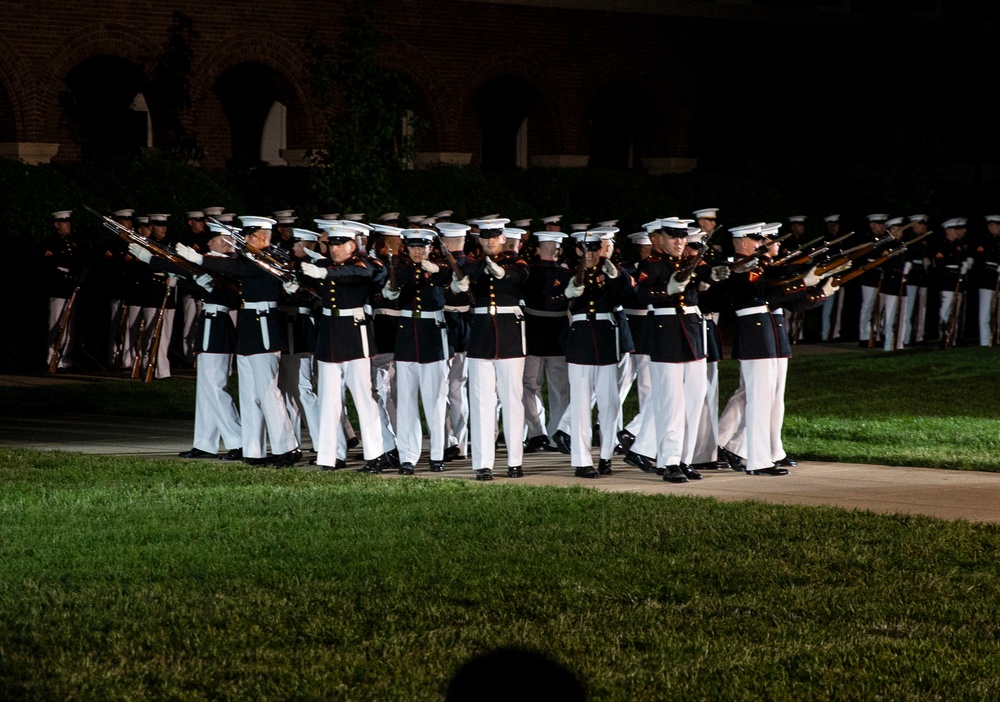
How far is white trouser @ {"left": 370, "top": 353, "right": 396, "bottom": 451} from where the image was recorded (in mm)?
13859

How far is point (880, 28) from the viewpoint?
36531 millimetres

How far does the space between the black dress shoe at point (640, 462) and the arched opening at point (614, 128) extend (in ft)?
70.2

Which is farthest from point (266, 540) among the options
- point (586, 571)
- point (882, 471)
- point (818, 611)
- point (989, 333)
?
point (989, 333)

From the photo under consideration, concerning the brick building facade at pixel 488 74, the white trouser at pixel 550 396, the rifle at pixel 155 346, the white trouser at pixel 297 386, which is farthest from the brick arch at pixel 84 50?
the white trouser at pixel 550 396


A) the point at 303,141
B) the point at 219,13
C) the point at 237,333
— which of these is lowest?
the point at 237,333

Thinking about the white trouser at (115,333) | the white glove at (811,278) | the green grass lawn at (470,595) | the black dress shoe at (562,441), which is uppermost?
the white glove at (811,278)

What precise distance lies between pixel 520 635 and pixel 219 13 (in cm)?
2195

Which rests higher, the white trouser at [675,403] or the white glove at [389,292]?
the white glove at [389,292]

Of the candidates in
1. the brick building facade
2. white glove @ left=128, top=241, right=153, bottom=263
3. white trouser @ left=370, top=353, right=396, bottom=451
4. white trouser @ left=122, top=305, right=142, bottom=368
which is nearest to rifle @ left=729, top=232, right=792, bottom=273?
white trouser @ left=370, top=353, right=396, bottom=451

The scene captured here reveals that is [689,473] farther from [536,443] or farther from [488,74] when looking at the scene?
[488,74]

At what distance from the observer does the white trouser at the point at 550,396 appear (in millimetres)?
14859

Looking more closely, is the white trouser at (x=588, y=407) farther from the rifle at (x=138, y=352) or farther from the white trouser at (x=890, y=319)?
the white trouser at (x=890, y=319)

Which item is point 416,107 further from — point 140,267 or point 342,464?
point 342,464

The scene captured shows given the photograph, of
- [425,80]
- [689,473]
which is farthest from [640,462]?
[425,80]
